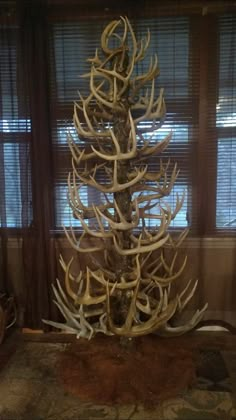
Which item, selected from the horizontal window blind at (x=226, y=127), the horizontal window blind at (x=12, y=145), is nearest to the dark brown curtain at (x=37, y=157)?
the horizontal window blind at (x=12, y=145)

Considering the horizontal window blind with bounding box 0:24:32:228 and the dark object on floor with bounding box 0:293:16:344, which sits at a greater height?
the horizontal window blind with bounding box 0:24:32:228

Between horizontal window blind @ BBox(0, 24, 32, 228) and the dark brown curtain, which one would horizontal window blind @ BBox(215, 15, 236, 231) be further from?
horizontal window blind @ BBox(0, 24, 32, 228)

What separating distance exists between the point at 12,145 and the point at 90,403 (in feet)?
5.43

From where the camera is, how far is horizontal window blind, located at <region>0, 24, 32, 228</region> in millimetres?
2521

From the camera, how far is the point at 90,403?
1.99 metres

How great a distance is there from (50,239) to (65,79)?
108cm

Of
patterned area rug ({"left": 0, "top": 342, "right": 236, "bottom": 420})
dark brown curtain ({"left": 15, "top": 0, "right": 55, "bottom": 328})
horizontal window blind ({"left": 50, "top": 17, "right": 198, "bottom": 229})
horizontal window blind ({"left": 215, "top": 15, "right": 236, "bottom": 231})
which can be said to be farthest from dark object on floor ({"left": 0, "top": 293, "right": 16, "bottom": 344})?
horizontal window blind ({"left": 215, "top": 15, "right": 236, "bottom": 231})

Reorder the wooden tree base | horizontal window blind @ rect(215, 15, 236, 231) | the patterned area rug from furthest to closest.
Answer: horizontal window blind @ rect(215, 15, 236, 231) → the wooden tree base → the patterned area rug

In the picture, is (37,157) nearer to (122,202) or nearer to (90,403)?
(122,202)

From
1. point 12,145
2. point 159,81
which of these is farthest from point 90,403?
point 159,81

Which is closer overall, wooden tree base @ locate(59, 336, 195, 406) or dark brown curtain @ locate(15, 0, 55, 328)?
wooden tree base @ locate(59, 336, 195, 406)

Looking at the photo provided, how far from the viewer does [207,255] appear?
266 cm

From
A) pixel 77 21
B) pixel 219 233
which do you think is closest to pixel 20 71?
pixel 77 21

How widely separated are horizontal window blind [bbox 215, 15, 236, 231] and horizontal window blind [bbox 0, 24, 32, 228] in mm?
1265
